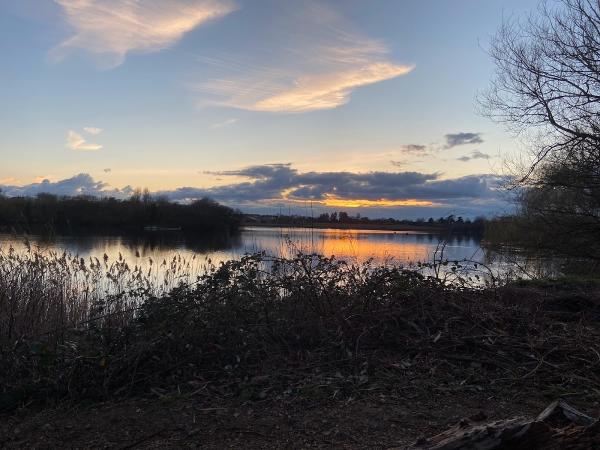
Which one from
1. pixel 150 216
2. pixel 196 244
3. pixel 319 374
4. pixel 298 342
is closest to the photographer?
pixel 319 374

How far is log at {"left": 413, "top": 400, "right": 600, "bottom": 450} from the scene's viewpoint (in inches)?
97.3

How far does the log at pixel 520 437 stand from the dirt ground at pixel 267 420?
0.88 m

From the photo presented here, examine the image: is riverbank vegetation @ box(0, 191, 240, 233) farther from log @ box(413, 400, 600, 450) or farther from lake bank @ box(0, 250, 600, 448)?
log @ box(413, 400, 600, 450)

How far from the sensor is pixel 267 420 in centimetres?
408

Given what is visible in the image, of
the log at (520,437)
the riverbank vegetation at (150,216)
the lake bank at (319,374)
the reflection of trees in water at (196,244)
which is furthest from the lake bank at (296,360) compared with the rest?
the riverbank vegetation at (150,216)

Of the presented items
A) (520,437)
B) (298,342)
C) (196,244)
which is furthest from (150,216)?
(520,437)

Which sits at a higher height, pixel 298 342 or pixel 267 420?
pixel 298 342

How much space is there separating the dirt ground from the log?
34.6 inches

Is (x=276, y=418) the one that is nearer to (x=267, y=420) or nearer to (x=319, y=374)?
(x=267, y=420)

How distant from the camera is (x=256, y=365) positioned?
523 centimetres

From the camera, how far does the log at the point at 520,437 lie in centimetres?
247

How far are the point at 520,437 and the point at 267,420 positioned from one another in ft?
6.88

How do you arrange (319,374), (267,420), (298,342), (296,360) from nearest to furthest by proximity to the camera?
(267,420)
(319,374)
(296,360)
(298,342)

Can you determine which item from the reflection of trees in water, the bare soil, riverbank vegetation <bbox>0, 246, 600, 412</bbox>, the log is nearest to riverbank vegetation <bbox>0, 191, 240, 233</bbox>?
the reflection of trees in water
